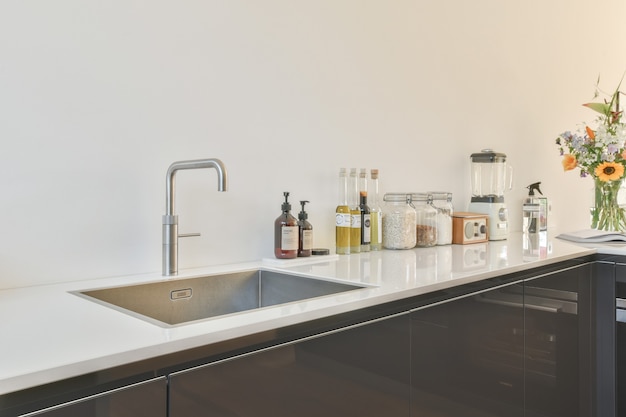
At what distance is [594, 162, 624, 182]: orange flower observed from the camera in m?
2.62

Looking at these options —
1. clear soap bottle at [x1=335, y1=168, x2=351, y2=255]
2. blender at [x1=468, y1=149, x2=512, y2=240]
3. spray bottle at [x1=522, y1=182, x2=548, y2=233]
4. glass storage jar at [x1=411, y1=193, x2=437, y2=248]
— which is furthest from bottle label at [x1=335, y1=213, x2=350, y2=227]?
spray bottle at [x1=522, y1=182, x2=548, y2=233]

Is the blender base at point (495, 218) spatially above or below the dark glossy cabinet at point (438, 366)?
above

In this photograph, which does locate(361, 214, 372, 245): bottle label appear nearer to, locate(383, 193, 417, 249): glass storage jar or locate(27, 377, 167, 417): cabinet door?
locate(383, 193, 417, 249): glass storage jar

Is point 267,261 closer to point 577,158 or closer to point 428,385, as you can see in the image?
point 428,385

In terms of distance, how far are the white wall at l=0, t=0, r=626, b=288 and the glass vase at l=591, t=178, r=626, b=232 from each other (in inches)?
24.7

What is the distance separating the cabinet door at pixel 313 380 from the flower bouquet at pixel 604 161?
198cm

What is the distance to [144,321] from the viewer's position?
2.92 ft

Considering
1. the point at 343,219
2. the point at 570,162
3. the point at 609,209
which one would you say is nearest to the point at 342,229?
the point at 343,219

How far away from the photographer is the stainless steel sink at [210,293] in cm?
126

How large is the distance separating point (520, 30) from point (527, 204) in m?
0.98

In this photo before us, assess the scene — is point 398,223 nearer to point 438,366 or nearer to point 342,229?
point 342,229

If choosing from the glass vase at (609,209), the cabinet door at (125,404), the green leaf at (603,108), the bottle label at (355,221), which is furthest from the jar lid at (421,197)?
the cabinet door at (125,404)

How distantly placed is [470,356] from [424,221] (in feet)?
2.67

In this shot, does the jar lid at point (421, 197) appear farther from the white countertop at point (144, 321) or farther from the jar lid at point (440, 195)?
the white countertop at point (144, 321)
